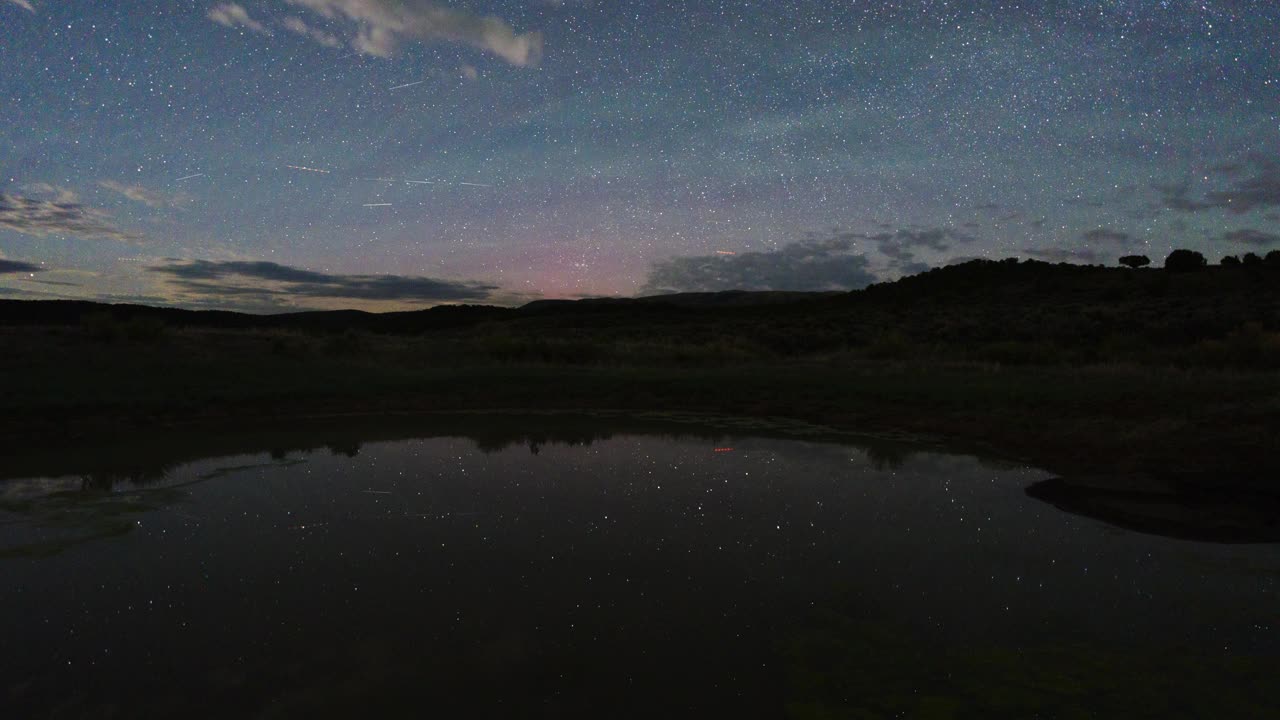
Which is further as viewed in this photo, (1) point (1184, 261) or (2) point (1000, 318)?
(1) point (1184, 261)

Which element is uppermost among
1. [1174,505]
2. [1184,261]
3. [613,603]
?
[1184,261]

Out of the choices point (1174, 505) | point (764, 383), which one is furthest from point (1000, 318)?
point (1174, 505)

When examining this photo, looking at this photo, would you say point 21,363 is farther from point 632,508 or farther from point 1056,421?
point 1056,421

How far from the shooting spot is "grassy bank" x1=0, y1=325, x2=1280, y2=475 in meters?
12.4

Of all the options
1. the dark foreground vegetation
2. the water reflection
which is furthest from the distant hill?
the water reflection

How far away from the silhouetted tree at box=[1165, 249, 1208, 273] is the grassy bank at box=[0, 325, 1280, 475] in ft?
177

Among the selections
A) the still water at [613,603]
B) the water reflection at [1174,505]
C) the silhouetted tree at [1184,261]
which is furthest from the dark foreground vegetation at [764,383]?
the silhouetted tree at [1184,261]

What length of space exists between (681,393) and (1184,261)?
68333 millimetres

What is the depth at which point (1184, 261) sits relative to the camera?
65.4 metres

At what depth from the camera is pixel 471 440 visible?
13.8 metres

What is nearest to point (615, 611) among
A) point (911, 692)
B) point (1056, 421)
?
point (911, 692)

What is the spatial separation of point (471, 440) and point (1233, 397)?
15267 millimetres

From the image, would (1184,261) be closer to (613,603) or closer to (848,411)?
(848,411)

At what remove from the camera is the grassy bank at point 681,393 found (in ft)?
40.7
